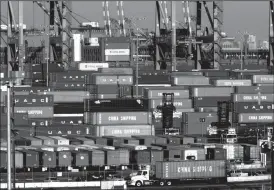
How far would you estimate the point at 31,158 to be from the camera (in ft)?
94.1

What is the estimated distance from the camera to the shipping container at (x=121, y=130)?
36469 mm

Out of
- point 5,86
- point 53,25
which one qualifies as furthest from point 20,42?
point 5,86

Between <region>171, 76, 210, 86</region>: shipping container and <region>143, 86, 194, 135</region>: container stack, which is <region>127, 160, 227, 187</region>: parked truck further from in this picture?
<region>171, 76, 210, 86</region>: shipping container

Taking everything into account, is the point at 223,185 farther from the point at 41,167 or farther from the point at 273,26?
the point at 273,26

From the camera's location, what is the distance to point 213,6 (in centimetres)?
6272

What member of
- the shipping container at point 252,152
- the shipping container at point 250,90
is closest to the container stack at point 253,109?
the shipping container at point 250,90

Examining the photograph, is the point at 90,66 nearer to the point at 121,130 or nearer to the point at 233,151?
the point at 121,130

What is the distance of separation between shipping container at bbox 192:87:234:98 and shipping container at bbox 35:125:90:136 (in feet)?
27.0

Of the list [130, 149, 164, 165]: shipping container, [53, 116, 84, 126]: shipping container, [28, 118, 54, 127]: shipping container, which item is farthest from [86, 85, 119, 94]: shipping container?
[130, 149, 164, 165]: shipping container

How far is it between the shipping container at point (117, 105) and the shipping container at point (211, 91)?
5.34m

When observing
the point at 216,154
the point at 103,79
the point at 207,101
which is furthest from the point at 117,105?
the point at 103,79

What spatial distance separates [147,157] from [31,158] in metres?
4.15

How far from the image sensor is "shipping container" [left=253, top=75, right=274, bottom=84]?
51.9 m

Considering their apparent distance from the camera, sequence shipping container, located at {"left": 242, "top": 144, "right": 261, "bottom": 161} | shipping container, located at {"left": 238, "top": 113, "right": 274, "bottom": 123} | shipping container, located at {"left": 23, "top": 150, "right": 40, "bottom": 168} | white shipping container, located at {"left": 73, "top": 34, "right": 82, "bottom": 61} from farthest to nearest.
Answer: white shipping container, located at {"left": 73, "top": 34, "right": 82, "bottom": 61} → shipping container, located at {"left": 238, "top": 113, "right": 274, "bottom": 123} → shipping container, located at {"left": 242, "top": 144, "right": 261, "bottom": 161} → shipping container, located at {"left": 23, "top": 150, "right": 40, "bottom": 168}
